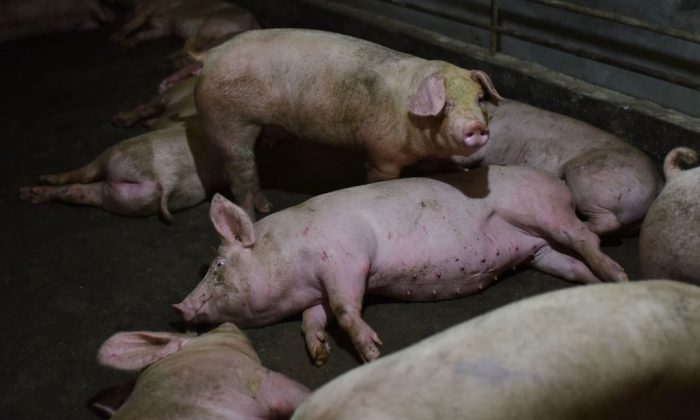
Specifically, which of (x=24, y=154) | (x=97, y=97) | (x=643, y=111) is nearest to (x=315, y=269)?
(x=643, y=111)

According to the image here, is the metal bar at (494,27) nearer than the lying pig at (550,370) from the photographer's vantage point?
No

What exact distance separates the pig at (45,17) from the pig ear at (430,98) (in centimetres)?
519

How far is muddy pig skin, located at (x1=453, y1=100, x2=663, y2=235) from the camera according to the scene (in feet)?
11.7

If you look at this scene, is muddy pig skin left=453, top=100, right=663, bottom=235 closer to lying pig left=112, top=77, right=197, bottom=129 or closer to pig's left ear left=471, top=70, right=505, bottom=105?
pig's left ear left=471, top=70, right=505, bottom=105

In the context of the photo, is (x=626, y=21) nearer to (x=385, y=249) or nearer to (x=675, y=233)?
(x=675, y=233)

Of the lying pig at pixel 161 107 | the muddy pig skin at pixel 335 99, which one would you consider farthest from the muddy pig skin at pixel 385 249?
the lying pig at pixel 161 107

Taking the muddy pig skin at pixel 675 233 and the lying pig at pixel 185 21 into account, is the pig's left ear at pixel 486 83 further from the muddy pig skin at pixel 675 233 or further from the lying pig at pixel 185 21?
the lying pig at pixel 185 21

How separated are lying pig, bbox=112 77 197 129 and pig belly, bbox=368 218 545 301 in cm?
226

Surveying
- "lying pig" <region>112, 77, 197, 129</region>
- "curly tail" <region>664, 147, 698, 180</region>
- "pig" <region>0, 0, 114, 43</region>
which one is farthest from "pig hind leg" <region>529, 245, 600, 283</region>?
"pig" <region>0, 0, 114, 43</region>

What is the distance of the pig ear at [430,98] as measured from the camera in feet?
10.8

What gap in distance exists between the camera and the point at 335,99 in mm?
3775

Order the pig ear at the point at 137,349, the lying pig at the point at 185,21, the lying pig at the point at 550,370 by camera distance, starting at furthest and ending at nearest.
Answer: the lying pig at the point at 185,21 → the pig ear at the point at 137,349 → the lying pig at the point at 550,370

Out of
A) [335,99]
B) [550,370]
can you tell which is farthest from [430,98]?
[550,370]

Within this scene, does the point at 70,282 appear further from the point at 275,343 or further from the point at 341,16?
the point at 341,16
